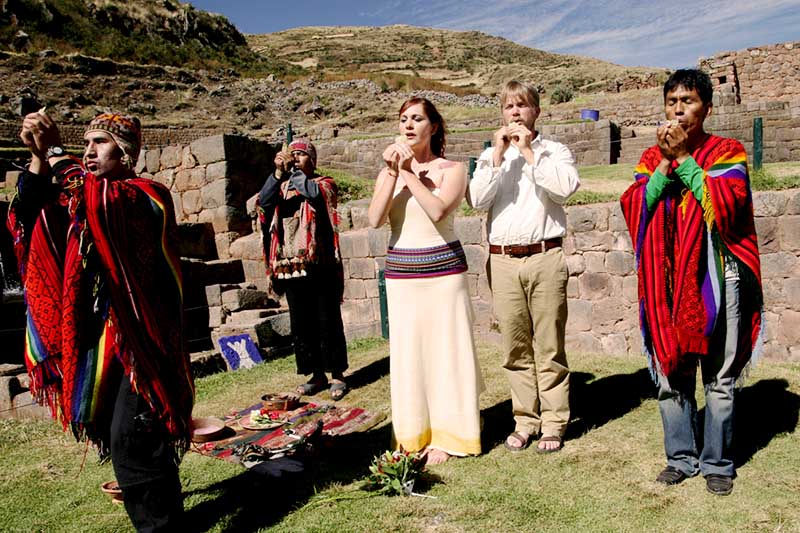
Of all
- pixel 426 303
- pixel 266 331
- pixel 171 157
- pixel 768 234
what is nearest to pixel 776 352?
pixel 768 234

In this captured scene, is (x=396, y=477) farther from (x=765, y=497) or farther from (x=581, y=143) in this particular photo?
(x=581, y=143)

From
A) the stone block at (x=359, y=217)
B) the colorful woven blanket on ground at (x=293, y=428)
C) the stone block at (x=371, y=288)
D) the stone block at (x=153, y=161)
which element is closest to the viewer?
the colorful woven blanket on ground at (x=293, y=428)

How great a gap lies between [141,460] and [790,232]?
5238mm

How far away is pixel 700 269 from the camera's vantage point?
3.02m

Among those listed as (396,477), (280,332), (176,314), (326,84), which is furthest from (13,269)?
(326,84)

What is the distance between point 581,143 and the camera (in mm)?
15883

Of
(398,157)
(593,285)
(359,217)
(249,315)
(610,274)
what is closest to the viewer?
(398,157)

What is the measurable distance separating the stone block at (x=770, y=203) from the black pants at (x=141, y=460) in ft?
16.5

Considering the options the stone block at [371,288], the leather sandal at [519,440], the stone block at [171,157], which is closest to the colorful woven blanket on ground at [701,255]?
the leather sandal at [519,440]

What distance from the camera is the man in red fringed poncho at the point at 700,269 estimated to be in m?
2.92

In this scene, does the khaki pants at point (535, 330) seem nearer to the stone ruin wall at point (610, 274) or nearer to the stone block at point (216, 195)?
the stone ruin wall at point (610, 274)

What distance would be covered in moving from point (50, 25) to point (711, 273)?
43.1 meters

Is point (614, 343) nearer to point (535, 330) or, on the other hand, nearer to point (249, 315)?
point (535, 330)

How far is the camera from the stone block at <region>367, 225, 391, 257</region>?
787 cm
